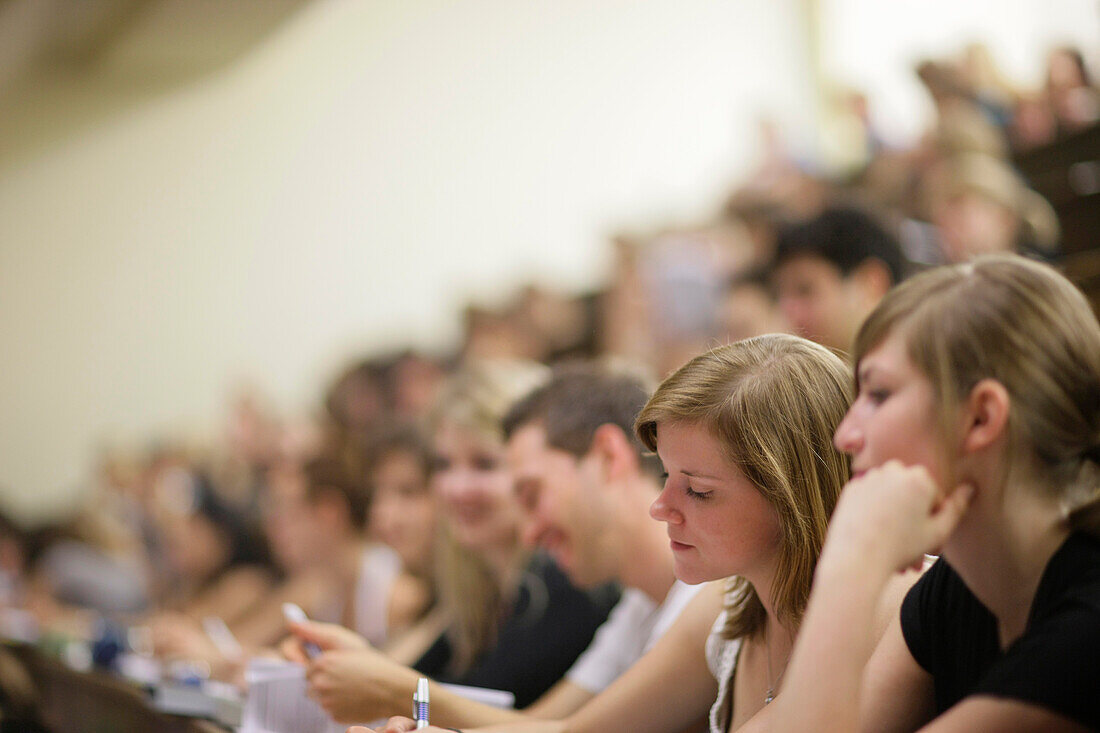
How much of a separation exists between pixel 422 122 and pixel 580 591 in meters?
6.81

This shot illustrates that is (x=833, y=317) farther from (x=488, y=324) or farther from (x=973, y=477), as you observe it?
(x=488, y=324)

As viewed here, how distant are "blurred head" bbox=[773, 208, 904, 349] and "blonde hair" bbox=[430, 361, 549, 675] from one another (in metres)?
0.73

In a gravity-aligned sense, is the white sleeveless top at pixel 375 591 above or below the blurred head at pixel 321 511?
below

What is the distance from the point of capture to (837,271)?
9.14 feet

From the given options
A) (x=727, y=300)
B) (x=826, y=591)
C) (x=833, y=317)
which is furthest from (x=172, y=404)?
(x=826, y=591)

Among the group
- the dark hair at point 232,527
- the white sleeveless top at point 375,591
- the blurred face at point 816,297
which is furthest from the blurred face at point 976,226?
the dark hair at point 232,527

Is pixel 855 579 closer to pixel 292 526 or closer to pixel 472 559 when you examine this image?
pixel 472 559

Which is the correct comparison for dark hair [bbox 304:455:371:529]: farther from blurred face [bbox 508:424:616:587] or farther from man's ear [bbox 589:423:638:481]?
man's ear [bbox 589:423:638:481]

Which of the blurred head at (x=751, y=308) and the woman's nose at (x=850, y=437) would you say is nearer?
the woman's nose at (x=850, y=437)

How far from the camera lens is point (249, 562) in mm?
4531

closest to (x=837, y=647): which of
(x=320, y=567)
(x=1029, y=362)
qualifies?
(x=1029, y=362)

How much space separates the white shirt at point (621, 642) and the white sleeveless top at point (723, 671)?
30 cm

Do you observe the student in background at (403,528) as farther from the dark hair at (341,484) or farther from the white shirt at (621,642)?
the white shirt at (621,642)

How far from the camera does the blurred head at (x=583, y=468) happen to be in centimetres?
183
